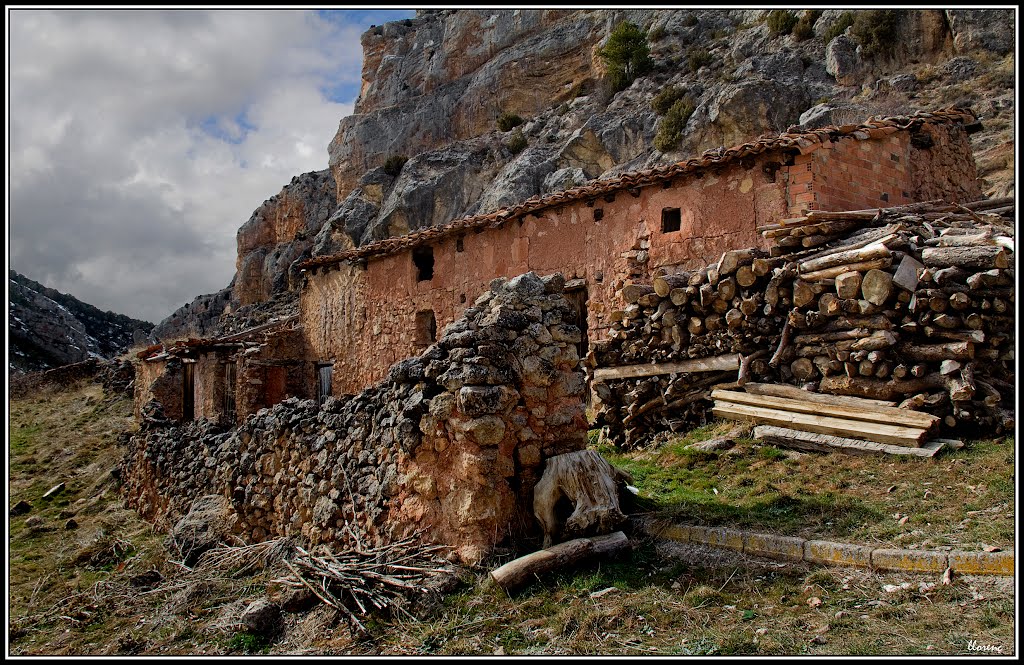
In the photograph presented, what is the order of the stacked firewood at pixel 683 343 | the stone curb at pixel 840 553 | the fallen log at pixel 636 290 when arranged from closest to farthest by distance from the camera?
1. the stone curb at pixel 840 553
2. the stacked firewood at pixel 683 343
3. the fallen log at pixel 636 290

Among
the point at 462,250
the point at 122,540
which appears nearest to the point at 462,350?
the point at 122,540

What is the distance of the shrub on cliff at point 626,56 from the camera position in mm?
34469

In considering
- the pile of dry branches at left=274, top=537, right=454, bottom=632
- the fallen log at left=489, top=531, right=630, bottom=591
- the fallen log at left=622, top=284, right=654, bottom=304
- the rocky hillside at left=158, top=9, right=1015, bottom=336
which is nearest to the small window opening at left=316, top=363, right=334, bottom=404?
the rocky hillside at left=158, top=9, right=1015, bottom=336

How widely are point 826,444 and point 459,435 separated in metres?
4.66

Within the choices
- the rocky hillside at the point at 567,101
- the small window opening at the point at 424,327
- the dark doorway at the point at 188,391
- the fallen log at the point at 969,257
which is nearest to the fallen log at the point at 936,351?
the fallen log at the point at 969,257

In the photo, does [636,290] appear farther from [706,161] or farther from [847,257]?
[706,161]

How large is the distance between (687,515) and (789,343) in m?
3.98

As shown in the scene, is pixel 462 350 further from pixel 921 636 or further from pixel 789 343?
pixel 789 343

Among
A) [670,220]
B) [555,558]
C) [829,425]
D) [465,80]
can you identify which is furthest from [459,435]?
[465,80]

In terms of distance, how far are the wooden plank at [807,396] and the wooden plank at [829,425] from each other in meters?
0.23

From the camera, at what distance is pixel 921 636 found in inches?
157

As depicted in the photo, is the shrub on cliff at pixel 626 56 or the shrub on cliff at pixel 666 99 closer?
the shrub on cliff at pixel 666 99

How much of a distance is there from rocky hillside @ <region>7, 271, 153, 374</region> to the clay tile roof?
24.7 m

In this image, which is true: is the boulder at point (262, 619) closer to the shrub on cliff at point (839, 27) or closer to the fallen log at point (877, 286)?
the fallen log at point (877, 286)
